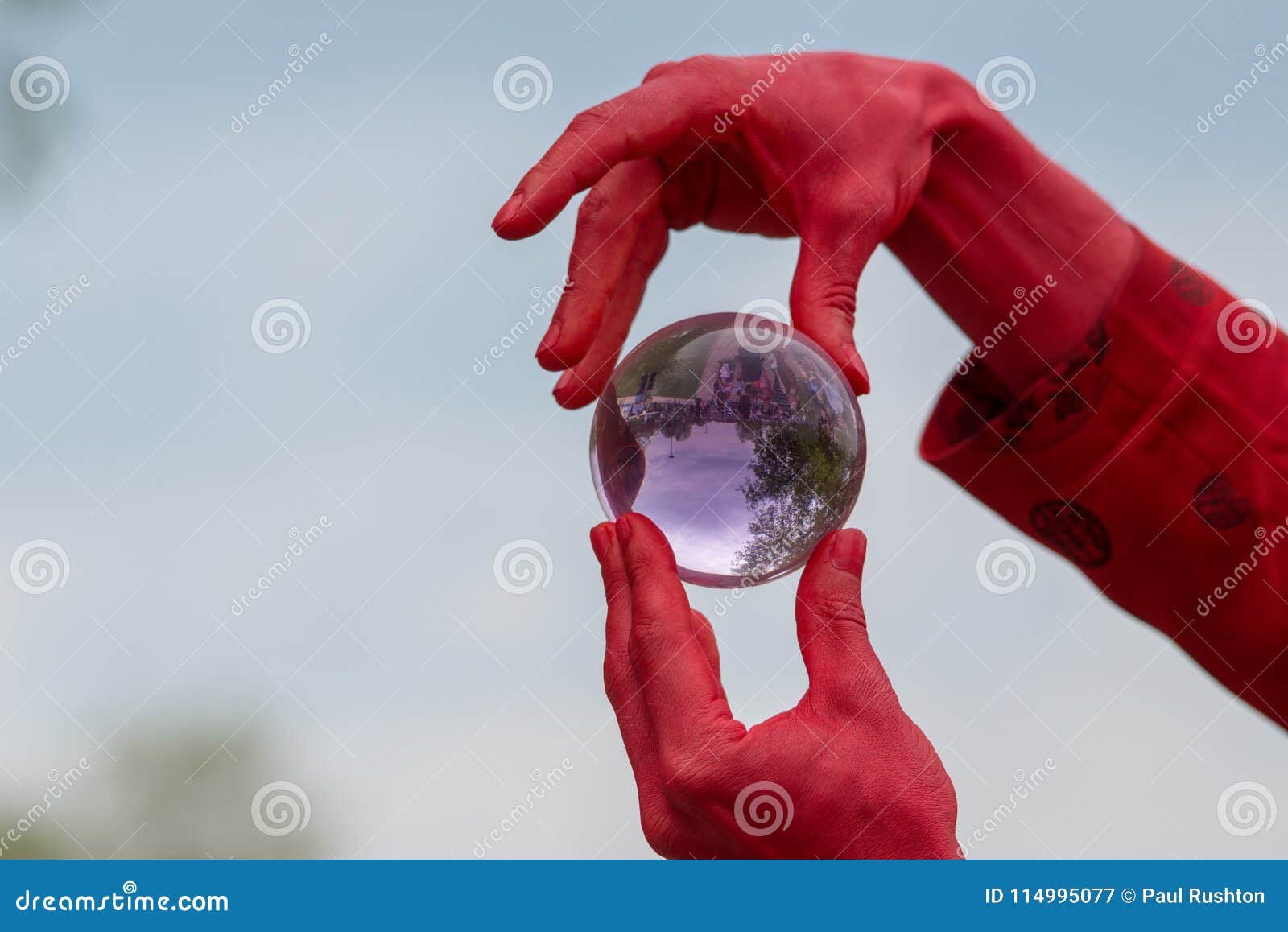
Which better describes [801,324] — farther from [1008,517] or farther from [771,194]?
[1008,517]

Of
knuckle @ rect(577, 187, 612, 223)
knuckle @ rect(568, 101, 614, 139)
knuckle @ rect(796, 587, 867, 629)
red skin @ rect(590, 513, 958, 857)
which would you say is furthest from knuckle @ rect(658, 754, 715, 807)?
knuckle @ rect(568, 101, 614, 139)

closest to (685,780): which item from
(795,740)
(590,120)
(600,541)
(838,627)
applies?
(795,740)

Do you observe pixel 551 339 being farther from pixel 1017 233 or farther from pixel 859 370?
pixel 1017 233

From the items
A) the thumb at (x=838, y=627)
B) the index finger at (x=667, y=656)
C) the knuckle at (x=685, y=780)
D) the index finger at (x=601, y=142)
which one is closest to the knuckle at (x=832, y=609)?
the thumb at (x=838, y=627)

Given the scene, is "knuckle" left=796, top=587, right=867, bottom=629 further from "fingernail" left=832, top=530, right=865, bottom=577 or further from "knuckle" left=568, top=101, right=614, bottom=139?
"knuckle" left=568, top=101, right=614, bottom=139

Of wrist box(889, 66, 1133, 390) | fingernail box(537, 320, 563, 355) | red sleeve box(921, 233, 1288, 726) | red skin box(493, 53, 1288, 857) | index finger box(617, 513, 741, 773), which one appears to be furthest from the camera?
wrist box(889, 66, 1133, 390)

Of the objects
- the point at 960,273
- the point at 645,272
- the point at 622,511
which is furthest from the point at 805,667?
the point at 960,273
